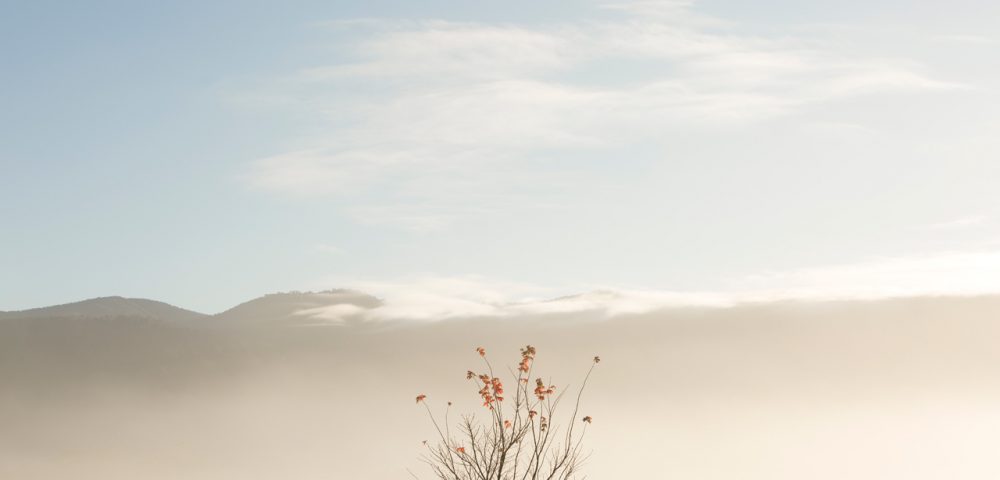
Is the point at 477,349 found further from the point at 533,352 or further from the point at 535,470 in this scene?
the point at 535,470

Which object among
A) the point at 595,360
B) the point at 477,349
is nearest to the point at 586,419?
the point at 595,360

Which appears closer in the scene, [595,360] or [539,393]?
[595,360]

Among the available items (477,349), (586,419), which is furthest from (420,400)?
(586,419)

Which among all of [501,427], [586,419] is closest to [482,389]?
[501,427]

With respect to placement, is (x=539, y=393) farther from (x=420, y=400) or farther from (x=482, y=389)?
(x=420, y=400)

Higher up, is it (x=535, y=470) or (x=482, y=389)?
(x=482, y=389)

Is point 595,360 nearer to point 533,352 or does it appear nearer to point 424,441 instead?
point 533,352

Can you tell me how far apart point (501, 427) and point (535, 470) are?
2.94ft

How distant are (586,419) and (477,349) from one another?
2066 millimetres

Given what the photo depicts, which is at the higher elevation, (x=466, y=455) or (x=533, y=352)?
(x=533, y=352)

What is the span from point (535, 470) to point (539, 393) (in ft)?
3.91

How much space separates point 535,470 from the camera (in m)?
15.6

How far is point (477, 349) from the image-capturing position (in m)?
15.8

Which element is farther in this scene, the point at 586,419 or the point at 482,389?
the point at 482,389
